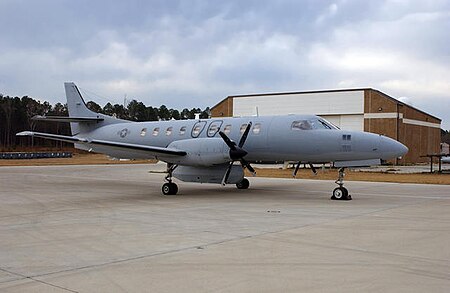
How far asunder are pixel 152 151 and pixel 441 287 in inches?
541

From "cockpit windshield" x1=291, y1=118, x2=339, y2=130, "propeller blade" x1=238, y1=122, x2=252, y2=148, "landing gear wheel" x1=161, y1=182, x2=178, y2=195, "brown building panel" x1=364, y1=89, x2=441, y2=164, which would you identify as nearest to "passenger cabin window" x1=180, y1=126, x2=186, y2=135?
"landing gear wheel" x1=161, y1=182, x2=178, y2=195

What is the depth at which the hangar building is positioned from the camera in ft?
179

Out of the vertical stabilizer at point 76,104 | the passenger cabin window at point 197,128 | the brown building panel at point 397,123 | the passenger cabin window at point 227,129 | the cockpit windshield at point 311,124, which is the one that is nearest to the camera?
the cockpit windshield at point 311,124

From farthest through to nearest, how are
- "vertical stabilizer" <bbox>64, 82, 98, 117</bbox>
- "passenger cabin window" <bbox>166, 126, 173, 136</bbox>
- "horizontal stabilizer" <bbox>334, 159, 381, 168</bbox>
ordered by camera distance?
"vertical stabilizer" <bbox>64, 82, 98, 117</bbox>
"passenger cabin window" <bbox>166, 126, 173, 136</bbox>
"horizontal stabilizer" <bbox>334, 159, 381, 168</bbox>

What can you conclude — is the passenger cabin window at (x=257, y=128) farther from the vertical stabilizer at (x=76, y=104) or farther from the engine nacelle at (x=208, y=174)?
the vertical stabilizer at (x=76, y=104)

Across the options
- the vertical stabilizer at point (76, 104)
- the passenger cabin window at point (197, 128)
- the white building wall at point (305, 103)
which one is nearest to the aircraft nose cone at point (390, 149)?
the passenger cabin window at point (197, 128)

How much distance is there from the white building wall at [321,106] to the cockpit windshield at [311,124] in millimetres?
38254

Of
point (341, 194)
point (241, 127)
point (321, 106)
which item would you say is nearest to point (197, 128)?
point (241, 127)

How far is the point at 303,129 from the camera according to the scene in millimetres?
17828

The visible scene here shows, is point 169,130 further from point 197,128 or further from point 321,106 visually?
point 321,106

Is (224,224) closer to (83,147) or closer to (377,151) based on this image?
(377,151)

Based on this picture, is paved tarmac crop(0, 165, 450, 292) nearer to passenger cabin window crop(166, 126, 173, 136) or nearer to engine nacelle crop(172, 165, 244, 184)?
engine nacelle crop(172, 165, 244, 184)

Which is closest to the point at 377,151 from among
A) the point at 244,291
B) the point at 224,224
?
the point at 224,224

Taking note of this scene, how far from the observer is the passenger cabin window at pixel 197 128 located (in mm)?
20562
